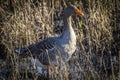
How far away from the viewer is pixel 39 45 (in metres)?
7.12

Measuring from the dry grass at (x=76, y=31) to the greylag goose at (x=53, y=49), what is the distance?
0.63 ft

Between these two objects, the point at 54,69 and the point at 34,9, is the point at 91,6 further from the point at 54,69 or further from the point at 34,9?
the point at 54,69

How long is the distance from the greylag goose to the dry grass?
19cm

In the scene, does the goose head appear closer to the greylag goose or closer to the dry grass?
the greylag goose

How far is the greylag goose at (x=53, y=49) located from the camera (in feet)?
22.5

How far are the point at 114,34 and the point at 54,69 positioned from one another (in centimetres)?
200

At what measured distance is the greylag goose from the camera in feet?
22.5

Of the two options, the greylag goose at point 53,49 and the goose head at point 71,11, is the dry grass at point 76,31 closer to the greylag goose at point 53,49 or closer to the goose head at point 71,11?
the greylag goose at point 53,49

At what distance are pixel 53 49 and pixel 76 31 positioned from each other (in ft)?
5.09

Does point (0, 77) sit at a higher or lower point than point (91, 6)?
lower

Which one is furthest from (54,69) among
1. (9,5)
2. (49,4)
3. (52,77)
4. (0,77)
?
(9,5)

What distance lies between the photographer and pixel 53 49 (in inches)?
272

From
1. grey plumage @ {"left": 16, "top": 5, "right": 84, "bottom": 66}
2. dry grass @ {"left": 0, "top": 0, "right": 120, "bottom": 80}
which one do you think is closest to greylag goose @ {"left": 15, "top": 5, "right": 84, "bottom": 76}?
grey plumage @ {"left": 16, "top": 5, "right": 84, "bottom": 66}

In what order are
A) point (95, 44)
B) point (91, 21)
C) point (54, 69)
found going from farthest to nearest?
point (91, 21) < point (95, 44) < point (54, 69)
